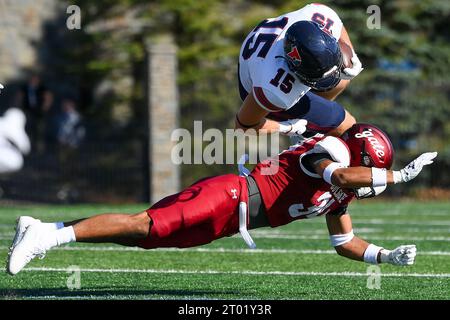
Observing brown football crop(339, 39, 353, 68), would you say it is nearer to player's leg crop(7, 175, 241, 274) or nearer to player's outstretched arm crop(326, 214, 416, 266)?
player's outstretched arm crop(326, 214, 416, 266)

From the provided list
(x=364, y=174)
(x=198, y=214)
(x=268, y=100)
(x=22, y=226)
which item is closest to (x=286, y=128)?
(x=268, y=100)

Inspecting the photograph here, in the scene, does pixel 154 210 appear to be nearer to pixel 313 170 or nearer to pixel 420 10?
pixel 313 170

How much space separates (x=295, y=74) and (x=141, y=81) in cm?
1100

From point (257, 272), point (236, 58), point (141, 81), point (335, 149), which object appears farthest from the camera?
point (141, 81)

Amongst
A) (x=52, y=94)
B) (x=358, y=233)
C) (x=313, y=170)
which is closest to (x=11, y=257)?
(x=313, y=170)

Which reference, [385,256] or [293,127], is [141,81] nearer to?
[293,127]

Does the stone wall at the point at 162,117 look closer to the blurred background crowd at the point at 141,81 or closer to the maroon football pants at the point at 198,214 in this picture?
the blurred background crowd at the point at 141,81

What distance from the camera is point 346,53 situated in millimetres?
6594

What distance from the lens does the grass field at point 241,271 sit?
240 inches

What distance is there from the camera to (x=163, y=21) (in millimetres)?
17547

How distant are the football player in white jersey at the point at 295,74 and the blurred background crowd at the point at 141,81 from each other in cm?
861

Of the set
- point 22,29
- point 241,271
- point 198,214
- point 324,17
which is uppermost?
point 324,17

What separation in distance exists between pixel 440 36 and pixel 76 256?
39.4ft

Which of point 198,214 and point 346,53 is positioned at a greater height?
point 346,53
